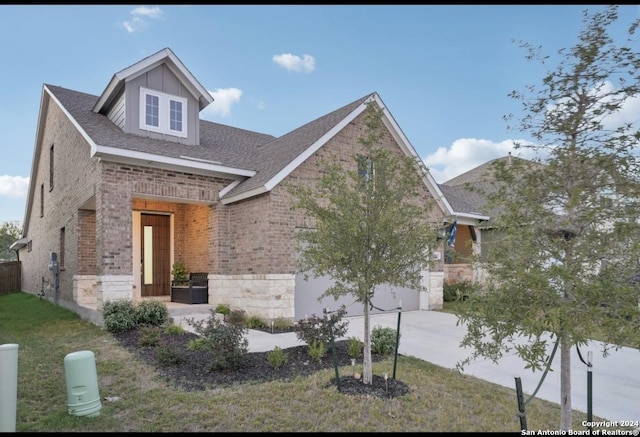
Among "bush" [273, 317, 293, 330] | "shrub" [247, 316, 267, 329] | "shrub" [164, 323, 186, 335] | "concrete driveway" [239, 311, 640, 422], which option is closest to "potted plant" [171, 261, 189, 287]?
"shrub" [247, 316, 267, 329]

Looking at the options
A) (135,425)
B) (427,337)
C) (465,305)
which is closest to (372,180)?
(465,305)

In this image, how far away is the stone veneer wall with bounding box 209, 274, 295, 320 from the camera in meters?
10.1

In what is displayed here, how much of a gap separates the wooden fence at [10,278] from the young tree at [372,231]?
2546cm

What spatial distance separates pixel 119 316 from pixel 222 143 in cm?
681

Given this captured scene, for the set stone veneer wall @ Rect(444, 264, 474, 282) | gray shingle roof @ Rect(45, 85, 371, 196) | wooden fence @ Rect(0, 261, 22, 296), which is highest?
gray shingle roof @ Rect(45, 85, 371, 196)

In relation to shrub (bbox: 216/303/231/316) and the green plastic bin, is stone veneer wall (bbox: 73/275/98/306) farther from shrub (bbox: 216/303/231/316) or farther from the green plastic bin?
the green plastic bin

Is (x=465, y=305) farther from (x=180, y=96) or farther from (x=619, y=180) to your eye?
(x=180, y=96)

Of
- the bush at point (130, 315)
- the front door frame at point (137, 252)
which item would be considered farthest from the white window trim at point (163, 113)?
the bush at point (130, 315)

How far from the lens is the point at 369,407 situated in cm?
466

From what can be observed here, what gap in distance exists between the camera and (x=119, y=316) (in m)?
9.09

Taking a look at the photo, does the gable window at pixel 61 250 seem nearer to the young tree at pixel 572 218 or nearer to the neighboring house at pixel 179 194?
the neighboring house at pixel 179 194

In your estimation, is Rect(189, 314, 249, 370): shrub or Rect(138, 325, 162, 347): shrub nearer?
Result: Rect(189, 314, 249, 370): shrub

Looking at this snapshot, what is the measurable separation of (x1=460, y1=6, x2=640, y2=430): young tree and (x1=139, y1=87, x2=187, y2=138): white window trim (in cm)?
1037

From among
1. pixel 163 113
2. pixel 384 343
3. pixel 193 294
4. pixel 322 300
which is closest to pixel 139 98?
pixel 163 113
